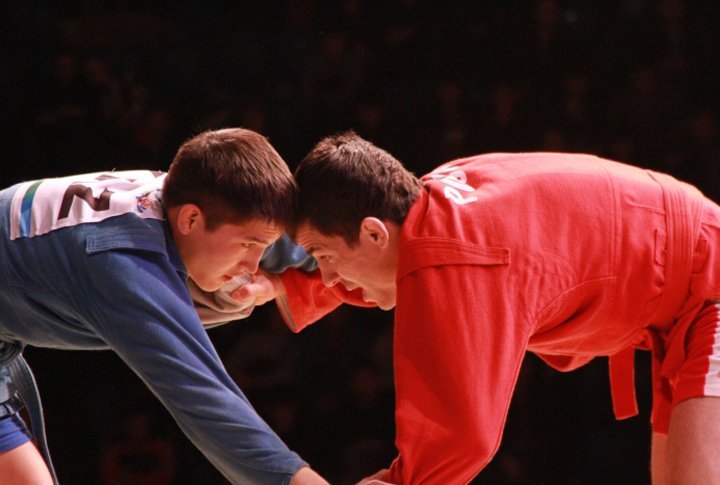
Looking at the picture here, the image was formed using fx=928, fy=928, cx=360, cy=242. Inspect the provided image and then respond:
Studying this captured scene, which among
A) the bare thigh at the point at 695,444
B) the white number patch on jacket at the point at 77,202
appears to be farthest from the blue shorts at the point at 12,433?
the bare thigh at the point at 695,444

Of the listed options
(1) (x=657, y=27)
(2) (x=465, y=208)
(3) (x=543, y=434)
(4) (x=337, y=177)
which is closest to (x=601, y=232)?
(2) (x=465, y=208)

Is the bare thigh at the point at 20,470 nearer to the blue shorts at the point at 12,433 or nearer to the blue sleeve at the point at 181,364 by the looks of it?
the blue shorts at the point at 12,433

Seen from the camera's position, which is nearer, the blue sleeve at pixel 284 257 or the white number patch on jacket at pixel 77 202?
the white number patch on jacket at pixel 77 202

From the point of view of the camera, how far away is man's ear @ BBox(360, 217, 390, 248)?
5.86 feet

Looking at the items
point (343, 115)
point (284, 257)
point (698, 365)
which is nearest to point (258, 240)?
point (284, 257)

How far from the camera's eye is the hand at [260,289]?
6.98ft

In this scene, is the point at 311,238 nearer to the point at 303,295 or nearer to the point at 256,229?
the point at 256,229

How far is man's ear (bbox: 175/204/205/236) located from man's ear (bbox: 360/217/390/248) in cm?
33

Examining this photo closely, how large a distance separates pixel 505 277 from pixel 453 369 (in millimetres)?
202

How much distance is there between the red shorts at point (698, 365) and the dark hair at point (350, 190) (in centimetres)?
62

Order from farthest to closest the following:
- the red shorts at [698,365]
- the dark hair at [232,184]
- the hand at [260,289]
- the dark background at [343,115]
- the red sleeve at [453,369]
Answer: the dark background at [343,115], the hand at [260,289], the dark hair at [232,184], the red shorts at [698,365], the red sleeve at [453,369]

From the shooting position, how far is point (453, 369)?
1.61m

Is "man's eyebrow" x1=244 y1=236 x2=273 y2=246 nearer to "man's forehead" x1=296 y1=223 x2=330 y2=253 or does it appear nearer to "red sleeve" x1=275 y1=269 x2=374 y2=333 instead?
"man's forehead" x1=296 y1=223 x2=330 y2=253

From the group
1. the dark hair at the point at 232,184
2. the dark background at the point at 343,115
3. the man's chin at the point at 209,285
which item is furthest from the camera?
the dark background at the point at 343,115
